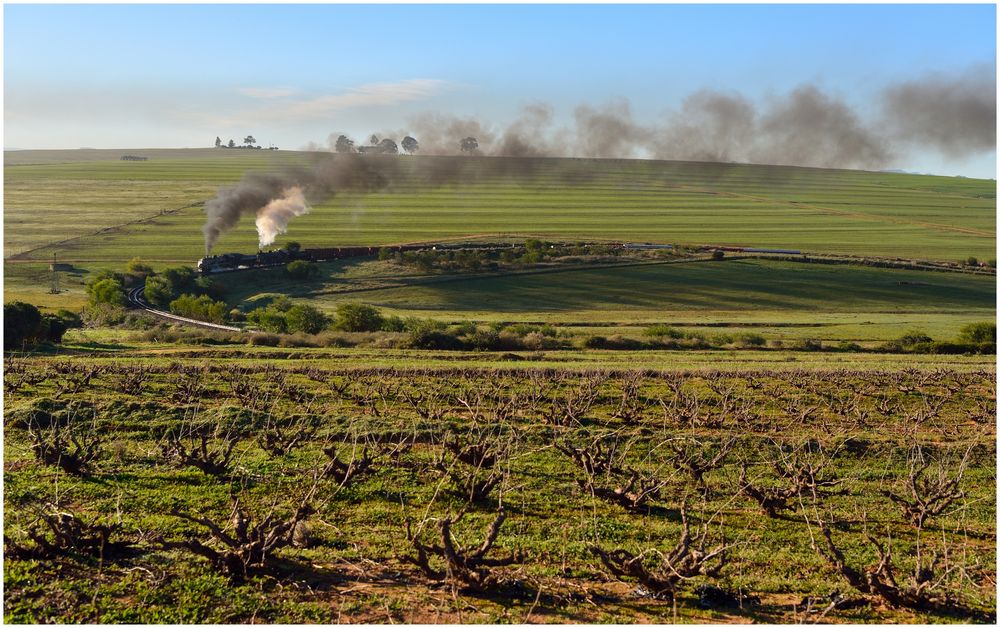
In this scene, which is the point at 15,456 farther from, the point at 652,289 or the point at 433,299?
the point at 652,289

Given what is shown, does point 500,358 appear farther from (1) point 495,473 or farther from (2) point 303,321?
(1) point 495,473

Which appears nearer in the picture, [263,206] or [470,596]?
[470,596]

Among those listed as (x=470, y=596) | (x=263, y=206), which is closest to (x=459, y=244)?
(x=263, y=206)

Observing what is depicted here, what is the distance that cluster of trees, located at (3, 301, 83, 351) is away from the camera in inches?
1994

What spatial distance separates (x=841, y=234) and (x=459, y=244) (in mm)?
86631

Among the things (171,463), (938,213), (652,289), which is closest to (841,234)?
(938,213)

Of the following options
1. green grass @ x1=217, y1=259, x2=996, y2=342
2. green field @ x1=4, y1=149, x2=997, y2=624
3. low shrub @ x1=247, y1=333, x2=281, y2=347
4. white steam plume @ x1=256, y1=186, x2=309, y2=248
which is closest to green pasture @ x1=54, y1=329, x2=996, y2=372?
green field @ x1=4, y1=149, x2=997, y2=624

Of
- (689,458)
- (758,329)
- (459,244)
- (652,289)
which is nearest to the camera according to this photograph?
(689,458)

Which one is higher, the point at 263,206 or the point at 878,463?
the point at 263,206

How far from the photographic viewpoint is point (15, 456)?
938 inches

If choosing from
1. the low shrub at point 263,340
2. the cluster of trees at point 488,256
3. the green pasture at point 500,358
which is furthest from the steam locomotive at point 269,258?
the low shrub at point 263,340

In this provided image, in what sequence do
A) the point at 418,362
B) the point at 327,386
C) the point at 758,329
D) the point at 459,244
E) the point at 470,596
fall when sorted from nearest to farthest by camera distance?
the point at 470,596, the point at 327,386, the point at 418,362, the point at 758,329, the point at 459,244

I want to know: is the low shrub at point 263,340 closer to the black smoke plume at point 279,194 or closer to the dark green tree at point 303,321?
the dark green tree at point 303,321

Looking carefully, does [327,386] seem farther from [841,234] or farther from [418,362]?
[841,234]
